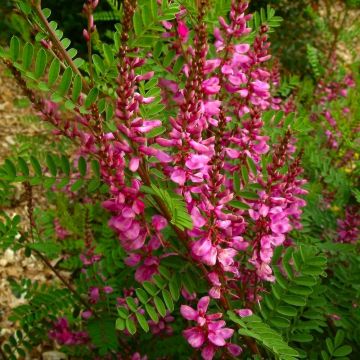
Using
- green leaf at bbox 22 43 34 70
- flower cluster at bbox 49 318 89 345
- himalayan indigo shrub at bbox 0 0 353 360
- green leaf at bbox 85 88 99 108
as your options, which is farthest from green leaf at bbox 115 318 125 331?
flower cluster at bbox 49 318 89 345

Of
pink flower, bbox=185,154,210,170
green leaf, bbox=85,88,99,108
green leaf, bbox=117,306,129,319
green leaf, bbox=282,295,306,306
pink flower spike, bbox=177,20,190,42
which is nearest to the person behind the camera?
green leaf, bbox=85,88,99,108

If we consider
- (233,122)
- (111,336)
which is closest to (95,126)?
(233,122)

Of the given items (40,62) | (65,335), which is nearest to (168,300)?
(40,62)

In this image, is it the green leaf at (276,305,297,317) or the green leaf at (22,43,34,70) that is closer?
the green leaf at (22,43,34,70)

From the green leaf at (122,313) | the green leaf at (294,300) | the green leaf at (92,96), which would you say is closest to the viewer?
the green leaf at (92,96)

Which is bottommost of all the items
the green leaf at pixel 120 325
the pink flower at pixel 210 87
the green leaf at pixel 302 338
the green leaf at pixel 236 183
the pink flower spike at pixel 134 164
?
the green leaf at pixel 302 338

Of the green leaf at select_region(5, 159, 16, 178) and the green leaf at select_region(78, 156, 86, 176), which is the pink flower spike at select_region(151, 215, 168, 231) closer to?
the green leaf at select_region(78, 156, 86, 176)

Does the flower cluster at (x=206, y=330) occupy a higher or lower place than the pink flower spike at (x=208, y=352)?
higher

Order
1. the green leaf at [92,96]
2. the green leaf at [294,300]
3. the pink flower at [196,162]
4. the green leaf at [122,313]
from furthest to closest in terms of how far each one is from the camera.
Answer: the green leaf at [294,300] → the green leaf at [122,313] → the pink flower at [196,162] → the green leaf at [92,96]

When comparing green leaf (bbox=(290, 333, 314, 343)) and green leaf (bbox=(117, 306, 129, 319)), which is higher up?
green leaf (bbox=(117, 306, 129, 319))

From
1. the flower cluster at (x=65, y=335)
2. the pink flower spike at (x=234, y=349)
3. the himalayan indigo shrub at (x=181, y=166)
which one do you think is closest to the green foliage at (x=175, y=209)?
the himalayan indigo shrub at (x=181, y=166)

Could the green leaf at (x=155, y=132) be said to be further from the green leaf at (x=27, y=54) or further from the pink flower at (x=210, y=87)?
the green leaf at (x=27, y=54)

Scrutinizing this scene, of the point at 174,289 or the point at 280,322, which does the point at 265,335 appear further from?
the point at 174,289

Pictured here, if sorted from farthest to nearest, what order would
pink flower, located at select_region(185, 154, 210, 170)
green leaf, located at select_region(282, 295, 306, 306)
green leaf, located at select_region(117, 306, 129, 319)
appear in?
1. green leaf, located at select_region(282, 295, 306, 306)
2. green leaf, located at select_region(117, 306, 129, 319)
3. pink flower, located at select_region(185, 154, 210, 170)
